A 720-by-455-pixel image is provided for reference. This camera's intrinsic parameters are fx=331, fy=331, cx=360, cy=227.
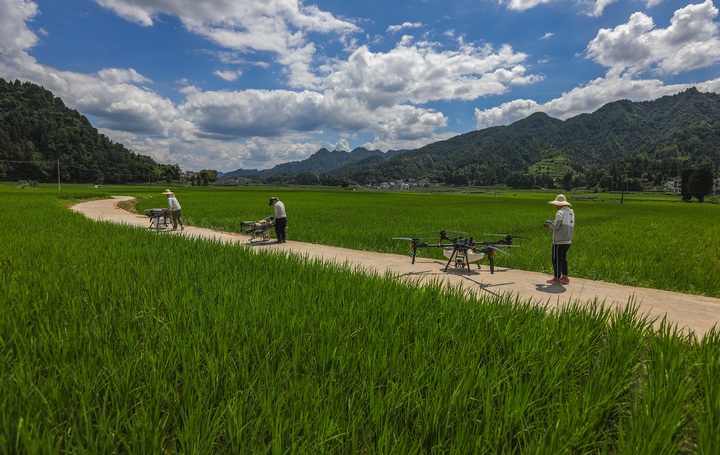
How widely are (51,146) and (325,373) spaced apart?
125 m

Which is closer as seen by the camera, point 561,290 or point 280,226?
point 561,290

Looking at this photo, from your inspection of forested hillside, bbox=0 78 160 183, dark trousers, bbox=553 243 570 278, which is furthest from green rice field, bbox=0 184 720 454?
forested hillside, bbox=0 78 160 183

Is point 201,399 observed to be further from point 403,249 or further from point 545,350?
point 403,249

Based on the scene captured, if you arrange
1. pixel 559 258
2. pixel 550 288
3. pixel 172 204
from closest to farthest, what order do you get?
pixel 550 288 < pixel 559 258 < pixel 172 204

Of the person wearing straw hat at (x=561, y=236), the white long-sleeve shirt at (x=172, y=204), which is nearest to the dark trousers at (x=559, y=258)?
the person wearing straw hat at (x=561, y=236)

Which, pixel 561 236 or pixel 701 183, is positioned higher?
pixel 701 183

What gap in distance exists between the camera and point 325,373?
7.50ft

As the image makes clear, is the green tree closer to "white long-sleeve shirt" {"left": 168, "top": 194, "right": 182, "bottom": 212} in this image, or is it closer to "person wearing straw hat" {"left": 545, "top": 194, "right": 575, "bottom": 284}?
"person wearing straw hat" {"left": 545, "top": 194, "right": 575, "bottom": 284}

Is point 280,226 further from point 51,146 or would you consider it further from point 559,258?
point 51,146

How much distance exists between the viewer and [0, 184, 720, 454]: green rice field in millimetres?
1678

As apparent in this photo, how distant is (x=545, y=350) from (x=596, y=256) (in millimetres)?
8051

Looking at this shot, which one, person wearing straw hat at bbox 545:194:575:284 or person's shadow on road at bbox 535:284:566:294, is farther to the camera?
person wearing straw hat at bbox 545:194:575:284

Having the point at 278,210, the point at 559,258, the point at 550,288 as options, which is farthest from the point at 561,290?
the point at 278,210

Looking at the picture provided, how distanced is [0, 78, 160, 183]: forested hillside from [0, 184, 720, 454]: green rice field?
10895 centimetres
